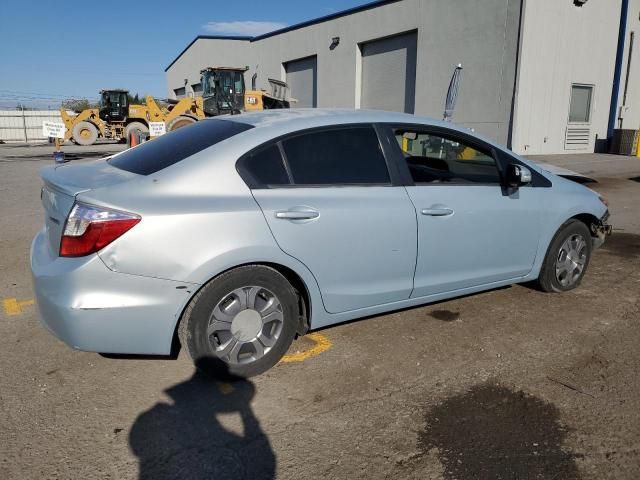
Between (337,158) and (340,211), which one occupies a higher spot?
(337,158)

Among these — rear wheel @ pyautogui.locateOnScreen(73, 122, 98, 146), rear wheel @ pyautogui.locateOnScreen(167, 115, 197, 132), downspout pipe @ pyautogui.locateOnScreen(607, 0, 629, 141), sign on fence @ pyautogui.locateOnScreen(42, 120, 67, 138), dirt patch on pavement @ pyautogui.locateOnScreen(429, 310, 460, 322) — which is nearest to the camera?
dirt patch on pavement @ pyautogui.locateOnScreen(429, 310, 460, 322)

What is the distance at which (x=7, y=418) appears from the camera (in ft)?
9.03

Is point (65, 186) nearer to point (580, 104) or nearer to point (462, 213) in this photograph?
point (462, 213)

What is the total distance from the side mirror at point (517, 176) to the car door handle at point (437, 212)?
2.10 ft

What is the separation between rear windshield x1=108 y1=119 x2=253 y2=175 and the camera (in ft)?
10.5

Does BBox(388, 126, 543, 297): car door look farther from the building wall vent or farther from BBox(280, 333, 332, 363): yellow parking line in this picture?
the building wall vent

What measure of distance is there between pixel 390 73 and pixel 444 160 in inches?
829

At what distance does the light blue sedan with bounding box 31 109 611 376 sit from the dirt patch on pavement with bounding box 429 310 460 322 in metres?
0.27

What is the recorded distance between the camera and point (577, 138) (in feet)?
69.4

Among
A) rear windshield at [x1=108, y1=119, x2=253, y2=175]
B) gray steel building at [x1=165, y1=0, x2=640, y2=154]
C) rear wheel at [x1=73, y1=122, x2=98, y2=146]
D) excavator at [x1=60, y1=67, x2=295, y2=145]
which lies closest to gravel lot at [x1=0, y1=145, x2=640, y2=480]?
rear windshield at [x1=108, y1=119, x2=253, y2=175]

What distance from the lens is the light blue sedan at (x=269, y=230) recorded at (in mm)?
2777

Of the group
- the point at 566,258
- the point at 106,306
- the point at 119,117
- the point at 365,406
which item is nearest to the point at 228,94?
the point at 119,117

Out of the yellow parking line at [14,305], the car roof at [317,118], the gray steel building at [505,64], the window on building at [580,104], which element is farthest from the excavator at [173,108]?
the car roof at [317,118]

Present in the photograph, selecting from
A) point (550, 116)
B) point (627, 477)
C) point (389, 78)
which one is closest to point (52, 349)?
point (627, 477)
